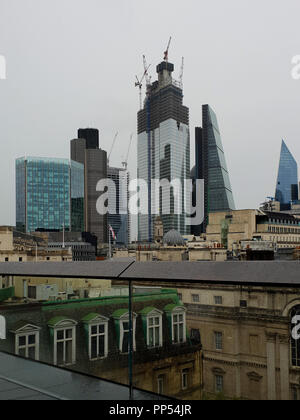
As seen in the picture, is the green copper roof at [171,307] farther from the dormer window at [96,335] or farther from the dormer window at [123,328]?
the dormer window at [96,335]

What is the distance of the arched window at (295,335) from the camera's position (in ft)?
7.30

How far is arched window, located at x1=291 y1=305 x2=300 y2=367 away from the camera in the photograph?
7.30 ft

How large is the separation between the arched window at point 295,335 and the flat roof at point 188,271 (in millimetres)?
179

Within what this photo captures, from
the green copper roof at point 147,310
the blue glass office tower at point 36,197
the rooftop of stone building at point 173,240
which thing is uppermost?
the blue glass office tower at point 36,197

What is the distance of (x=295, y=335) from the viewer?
2.24 metres

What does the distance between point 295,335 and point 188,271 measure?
0.63 metres

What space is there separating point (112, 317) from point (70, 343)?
17.4 inches

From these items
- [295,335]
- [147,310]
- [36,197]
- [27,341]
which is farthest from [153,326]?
[36,197]

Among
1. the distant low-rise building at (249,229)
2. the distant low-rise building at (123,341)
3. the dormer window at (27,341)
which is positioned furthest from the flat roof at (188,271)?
the distant low-rise building at (249,229)

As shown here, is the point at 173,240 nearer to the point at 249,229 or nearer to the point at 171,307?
the point at 249,229

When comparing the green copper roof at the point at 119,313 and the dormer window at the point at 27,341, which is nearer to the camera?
the green copper roof at the point at 119,313

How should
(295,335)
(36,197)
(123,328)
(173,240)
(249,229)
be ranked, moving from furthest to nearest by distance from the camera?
(36,197) → (173,240) → (249,229) → (123,328) → (295,335)

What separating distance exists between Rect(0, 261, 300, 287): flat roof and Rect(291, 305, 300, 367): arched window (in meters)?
0.18
